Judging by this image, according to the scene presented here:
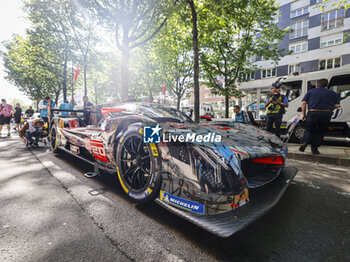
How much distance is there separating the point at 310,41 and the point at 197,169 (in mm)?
23368

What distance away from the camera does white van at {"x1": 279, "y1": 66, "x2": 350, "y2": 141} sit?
18.7 feet

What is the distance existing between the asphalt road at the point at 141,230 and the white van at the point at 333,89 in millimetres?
4555

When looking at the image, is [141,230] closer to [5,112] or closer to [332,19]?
[5,112]

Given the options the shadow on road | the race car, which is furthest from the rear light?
the shadow on road

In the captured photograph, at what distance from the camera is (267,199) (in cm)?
140

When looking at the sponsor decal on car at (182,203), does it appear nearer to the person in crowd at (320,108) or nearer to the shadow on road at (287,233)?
the shadow on road at (287,233)

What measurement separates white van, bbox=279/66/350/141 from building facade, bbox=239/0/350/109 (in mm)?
11622

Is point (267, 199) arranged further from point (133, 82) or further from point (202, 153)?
point (133, 82)

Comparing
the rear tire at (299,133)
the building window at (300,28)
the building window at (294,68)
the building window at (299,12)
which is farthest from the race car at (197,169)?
the building window at (299,12)

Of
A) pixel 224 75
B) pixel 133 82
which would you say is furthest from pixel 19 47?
pixel 224 75

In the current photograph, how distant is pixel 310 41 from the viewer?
1825 cm

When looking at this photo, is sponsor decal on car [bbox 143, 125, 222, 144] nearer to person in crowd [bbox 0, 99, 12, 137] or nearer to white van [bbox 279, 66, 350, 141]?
white van [bbox 279, 66, 350, 141]

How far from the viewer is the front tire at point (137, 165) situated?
62.7 inches

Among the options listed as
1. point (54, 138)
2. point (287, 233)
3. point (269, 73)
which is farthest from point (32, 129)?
point (269, 73)
